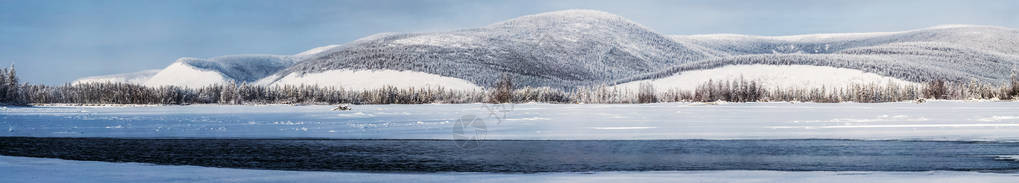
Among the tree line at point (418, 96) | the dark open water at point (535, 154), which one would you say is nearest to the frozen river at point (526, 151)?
the dark open water at point (535, 154)

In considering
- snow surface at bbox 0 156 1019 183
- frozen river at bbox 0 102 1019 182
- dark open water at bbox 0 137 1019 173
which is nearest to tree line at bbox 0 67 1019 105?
frozen river at bbox 0 102 1019 182

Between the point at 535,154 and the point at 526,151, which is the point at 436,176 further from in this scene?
the point at 526,151

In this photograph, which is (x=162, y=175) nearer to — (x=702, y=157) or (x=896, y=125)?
(x=702, y=157)

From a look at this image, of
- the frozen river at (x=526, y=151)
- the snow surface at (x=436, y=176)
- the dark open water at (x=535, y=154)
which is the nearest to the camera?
the snow surface at (x=436, y=176)

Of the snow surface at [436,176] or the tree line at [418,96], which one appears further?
the tree line at [418,96]

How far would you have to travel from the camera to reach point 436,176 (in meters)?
20.4

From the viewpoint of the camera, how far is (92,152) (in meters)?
29.3

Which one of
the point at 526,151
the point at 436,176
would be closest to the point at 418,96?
the point at 526,151

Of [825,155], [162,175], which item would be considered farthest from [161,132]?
[825,155]

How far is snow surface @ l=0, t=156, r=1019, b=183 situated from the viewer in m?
18.9

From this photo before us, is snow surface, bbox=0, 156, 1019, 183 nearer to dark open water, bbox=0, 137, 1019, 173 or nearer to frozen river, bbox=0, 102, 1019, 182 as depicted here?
frozen river, bbox=0, 102, 1019, 182

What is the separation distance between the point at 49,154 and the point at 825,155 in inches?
1025

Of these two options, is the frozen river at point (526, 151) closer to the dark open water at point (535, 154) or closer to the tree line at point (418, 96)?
the dark open water at point (535, 154)

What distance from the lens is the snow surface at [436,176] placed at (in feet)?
62.1
